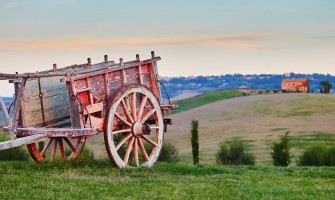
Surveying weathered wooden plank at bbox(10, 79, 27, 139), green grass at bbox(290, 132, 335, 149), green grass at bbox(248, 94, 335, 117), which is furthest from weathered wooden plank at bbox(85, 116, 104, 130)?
green grass at bbox(248, 94, 335, 117)

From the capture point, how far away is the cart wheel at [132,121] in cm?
1386

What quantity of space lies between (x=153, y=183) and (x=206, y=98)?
7155cm

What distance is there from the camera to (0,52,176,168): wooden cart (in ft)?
45.1

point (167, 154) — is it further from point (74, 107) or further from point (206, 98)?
point (206, 98)

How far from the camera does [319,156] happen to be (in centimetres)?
2459

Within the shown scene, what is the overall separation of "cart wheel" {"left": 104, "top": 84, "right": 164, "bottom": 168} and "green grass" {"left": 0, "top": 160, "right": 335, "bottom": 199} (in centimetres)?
44

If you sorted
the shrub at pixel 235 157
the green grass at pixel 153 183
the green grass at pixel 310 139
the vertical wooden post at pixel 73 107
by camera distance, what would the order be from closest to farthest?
the green grass at pixel 153 183
the vertical wooden post at pixel 73 107
the shrub at pixel 235 157
the green grass at pixel 310 139

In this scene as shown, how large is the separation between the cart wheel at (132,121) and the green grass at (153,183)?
0.44m

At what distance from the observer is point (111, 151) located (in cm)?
1377

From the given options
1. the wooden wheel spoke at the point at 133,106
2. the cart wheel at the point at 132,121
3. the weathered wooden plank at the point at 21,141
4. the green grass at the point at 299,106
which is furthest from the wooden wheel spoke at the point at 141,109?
the green grass at the point at 299,106

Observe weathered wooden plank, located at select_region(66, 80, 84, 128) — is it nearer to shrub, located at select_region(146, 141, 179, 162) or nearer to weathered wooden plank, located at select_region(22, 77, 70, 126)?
weathered wooden plank, located at select_region(22, 77, 70, 126)

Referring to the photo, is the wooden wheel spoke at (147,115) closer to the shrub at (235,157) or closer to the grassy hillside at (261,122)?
the shrub at (235,157)

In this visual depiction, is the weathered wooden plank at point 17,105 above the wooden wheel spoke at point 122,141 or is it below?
above

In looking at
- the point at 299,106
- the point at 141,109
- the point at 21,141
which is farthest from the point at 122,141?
the point at 299,106
